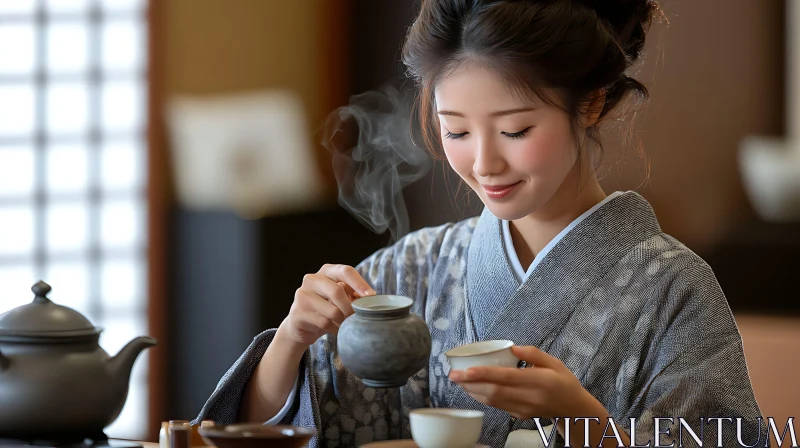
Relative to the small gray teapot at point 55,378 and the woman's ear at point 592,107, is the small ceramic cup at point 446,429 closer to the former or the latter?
the small gray teapot at point 55,378

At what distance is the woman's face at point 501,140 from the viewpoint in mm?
1646

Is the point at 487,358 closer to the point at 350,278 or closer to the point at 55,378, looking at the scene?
the point at 350,278

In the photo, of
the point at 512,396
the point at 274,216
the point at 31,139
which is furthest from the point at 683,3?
the point at 512,396

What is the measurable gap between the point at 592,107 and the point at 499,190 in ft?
0.78

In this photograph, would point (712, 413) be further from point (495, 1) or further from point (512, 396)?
point (495, 1)

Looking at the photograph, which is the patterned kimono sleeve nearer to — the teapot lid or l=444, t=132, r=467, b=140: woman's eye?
l=444, t=132, r=467, b=140: woman's eye

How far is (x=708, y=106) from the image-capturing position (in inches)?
213

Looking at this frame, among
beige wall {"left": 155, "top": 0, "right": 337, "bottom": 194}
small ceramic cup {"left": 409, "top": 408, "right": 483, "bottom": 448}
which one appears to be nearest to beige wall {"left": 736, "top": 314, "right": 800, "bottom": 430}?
small ceramic cup {"left": 409, "top": 408, "right": 483, "bottom": 448}

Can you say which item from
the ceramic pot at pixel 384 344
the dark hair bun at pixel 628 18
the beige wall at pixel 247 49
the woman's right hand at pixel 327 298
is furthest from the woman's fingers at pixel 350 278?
the beige wall at pixel 247 49

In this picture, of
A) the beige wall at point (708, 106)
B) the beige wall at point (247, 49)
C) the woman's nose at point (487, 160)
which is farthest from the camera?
the beige wall at point (708, 106)

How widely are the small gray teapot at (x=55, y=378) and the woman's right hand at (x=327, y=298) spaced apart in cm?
32

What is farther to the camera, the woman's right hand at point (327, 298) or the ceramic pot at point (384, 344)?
the woman's right hand at point (327, 298)

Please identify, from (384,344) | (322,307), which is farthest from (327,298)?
(384,344)

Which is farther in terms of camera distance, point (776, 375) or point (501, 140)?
point (776, 375)
